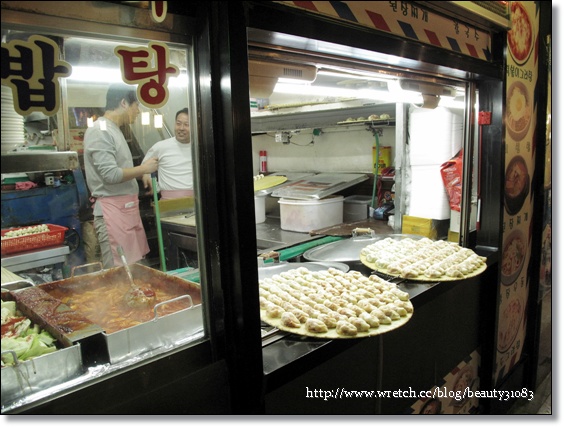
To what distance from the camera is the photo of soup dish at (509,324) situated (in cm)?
330

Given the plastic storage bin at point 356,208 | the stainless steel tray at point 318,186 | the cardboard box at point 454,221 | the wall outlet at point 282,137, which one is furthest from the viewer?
the wall outlet at point 282,137

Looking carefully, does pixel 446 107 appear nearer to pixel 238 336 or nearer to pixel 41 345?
pixel 238 336

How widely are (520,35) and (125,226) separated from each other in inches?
122

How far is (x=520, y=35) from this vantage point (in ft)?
10.1

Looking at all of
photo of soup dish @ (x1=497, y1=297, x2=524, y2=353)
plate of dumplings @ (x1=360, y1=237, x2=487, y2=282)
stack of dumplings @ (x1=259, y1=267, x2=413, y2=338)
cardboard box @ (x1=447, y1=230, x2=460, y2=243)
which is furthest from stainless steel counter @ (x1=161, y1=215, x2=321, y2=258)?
photo of soup dish @ (x1=497, y1=297, x2=524, y2=353)

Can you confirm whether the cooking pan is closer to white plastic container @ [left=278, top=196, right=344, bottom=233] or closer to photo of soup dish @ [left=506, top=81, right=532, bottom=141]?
photo of soup dish @ [left=506, top=81, right=532, bottom=141]

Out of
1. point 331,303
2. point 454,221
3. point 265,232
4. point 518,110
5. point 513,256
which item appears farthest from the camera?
point 265,232

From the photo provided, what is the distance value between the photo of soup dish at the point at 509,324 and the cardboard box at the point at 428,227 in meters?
0.82

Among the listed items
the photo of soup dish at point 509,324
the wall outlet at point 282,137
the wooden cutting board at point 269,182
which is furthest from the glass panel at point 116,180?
the wall outlet at point 282,137

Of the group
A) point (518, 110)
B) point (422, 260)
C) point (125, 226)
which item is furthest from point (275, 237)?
point (125, 226)

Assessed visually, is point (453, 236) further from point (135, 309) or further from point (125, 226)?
point (125, 226)

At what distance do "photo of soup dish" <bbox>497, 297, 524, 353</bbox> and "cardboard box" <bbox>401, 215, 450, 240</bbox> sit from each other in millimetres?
822

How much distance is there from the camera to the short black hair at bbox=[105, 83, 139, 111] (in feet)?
4.61

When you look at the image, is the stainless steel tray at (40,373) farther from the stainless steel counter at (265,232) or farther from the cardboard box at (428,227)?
the cardboard box at (428,227)
